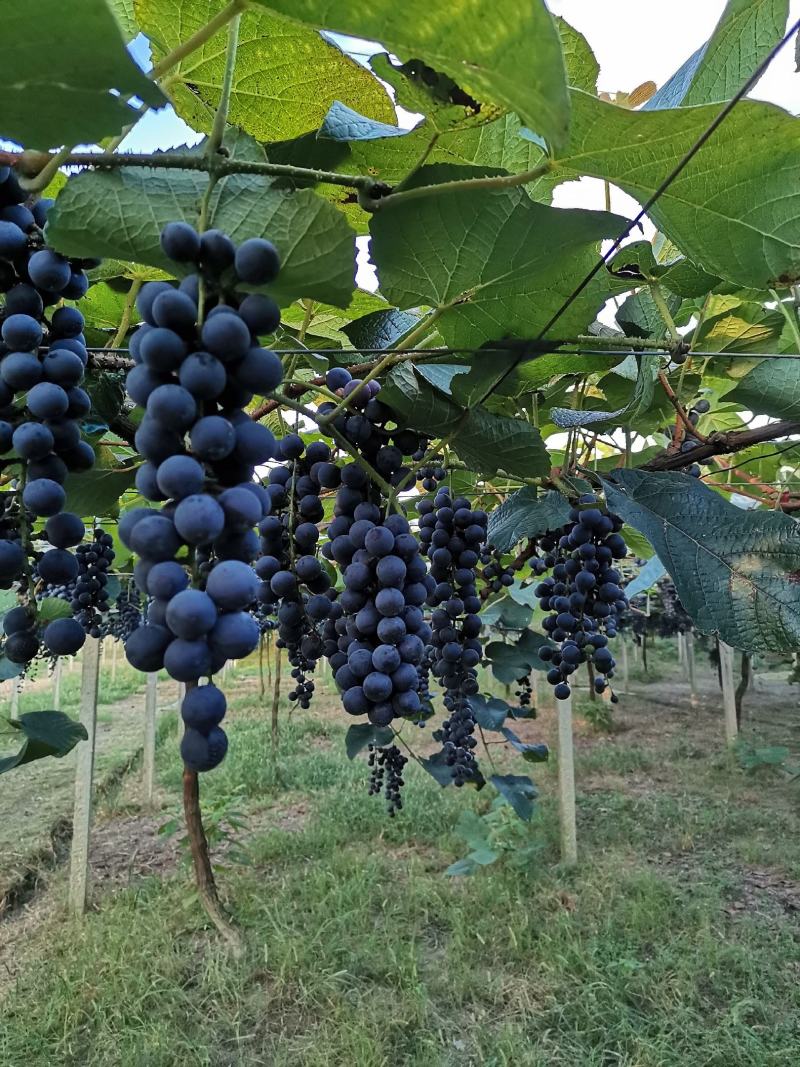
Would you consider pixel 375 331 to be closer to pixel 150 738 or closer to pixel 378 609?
pixel 378 609

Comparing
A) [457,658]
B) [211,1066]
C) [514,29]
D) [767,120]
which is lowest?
[211,1066]

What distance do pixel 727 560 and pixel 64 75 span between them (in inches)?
37.5

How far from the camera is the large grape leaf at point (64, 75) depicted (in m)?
0.44

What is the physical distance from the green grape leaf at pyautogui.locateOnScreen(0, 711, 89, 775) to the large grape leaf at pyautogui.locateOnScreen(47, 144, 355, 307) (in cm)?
47

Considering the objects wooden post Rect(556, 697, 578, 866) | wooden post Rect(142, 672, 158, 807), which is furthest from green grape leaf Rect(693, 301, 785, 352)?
wooden post Rect(142, 672, 158, 807)

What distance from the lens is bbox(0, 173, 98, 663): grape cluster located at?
0.54 m

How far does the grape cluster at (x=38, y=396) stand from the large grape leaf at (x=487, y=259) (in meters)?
0.31

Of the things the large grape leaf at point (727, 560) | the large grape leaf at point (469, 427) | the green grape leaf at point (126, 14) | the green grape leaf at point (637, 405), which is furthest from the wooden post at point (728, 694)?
the green grape leaf at point (126, 14)

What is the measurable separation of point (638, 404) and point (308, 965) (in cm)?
402

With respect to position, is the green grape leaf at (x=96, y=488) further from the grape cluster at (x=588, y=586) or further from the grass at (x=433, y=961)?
the grass at (x=433, y=961)

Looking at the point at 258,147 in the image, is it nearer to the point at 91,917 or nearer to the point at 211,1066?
A: the point at 211,1066

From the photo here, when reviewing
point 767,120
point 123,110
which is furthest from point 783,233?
point 123,110

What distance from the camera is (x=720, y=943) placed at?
4.24 metres

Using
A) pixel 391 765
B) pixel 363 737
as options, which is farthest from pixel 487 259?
pixel 391 765
